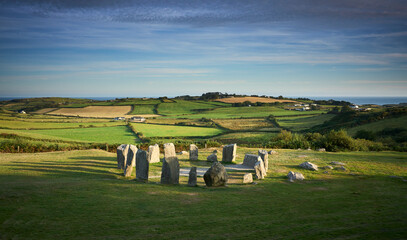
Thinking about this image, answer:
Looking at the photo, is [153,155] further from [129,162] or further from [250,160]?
[250,160]

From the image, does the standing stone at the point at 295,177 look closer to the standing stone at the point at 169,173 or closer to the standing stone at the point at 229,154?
the standing stone at the point at 229,154

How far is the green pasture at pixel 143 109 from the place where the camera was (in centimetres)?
10080

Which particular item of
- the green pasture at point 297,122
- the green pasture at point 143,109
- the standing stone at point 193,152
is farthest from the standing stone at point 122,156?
the green pasture at point 143,109

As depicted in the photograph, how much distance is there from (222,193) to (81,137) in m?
41.0

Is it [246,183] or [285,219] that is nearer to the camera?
[285,219]

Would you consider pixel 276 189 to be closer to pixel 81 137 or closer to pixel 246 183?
pixel 246 183

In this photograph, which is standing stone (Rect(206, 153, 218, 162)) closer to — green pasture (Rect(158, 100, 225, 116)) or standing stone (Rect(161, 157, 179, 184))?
standing stone (Rect(161, 157, 179, 184))

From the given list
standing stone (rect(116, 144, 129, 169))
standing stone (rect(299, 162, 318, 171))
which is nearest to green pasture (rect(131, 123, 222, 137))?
standing stone (rect(116, 144, 129, 169))

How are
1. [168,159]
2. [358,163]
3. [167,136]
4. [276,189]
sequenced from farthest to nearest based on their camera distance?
[167,136] → [358,163] → [168,159] → [276,189]

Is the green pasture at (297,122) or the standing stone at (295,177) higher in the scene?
the green pasture at (297,122)

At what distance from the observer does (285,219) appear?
10.4 metres

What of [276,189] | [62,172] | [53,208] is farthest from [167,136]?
[53,208]

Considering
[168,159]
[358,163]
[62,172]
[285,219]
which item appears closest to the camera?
[285,219]

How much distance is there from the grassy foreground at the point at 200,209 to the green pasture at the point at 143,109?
8227 cm
